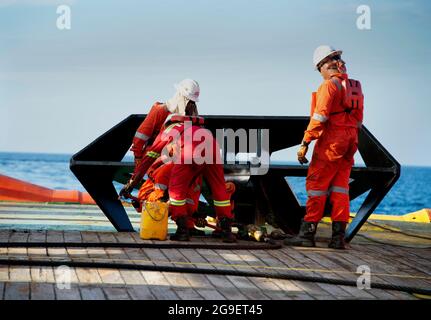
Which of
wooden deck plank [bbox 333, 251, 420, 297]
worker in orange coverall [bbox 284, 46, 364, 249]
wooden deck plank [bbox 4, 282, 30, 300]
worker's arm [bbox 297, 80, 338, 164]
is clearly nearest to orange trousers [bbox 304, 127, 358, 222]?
worker in orange coverall [bbox 284, 46, 364, 249]

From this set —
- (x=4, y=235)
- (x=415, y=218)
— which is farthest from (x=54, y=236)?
(x=415, y=218)

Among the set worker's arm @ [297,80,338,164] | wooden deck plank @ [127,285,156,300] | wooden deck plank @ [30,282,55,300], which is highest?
worker's arm @ [297,80,338,164]

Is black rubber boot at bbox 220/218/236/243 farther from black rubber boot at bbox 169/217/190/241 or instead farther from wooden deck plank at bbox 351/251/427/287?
wooden deck plank at bbox 351/251/427/287

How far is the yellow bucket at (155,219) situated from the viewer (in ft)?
29.7

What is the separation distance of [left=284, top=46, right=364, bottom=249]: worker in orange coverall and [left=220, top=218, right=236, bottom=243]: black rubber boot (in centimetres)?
64

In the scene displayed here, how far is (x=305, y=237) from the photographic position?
9.27m

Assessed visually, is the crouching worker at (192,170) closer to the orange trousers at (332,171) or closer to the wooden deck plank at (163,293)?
the orange trousers at (332,171)

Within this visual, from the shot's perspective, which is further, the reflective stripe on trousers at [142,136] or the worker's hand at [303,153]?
the reflective stripe on trousers at [142,136]

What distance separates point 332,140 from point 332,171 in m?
0.31

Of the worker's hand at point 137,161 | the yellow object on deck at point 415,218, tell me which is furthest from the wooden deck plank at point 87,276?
the yellow object on deck at point 415,218

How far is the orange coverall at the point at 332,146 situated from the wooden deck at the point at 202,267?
47 cm

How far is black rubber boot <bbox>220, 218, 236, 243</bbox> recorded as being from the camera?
9188 mm
